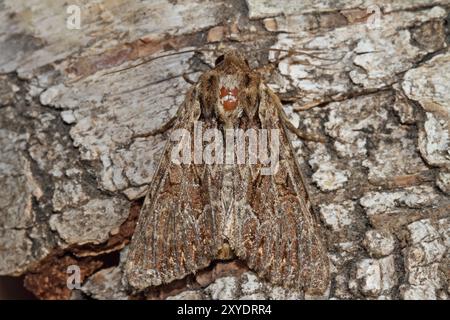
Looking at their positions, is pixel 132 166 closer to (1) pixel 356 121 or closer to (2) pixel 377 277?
(1) pixel 356 121

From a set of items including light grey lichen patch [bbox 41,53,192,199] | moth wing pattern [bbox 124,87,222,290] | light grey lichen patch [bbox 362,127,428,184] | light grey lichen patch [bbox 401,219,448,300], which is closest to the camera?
light grey lichen patch [bbox 401,219,448,300]

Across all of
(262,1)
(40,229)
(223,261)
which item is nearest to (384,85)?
(262,1)

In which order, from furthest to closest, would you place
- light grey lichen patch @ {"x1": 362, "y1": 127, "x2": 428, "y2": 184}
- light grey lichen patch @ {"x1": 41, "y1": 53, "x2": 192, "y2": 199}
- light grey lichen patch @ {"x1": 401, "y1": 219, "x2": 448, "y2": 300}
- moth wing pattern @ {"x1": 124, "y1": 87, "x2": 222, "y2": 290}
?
light grey lichen patch @ {"x1": 41, "y1": 53, "x2": 192, "y2": 199}, moth wing pattern @ {"x1": 124, "y1": 87, "x2": 222, "y2": 290}, light grey lichen patch @ {"x1": 362, "y1": 127, "x2": 428, "y2": 184}, light grey lichen patch @ {"x1": 401, "y1": 219, "x2": 448, "y2": 300}

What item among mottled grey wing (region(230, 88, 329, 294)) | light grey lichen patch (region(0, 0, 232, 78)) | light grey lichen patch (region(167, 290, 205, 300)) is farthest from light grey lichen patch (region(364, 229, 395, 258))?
light grey lichen patch (region(0, 0, 232, 78))

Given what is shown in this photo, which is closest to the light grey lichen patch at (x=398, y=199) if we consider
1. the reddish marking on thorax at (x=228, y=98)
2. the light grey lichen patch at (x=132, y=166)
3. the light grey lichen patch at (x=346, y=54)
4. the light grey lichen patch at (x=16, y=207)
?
the light grey lichen patch at (x=346, y=54)

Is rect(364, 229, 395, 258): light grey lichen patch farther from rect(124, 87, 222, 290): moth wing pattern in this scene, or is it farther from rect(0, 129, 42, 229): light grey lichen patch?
rect(0, 129, 42, 229): light grey lichen patch

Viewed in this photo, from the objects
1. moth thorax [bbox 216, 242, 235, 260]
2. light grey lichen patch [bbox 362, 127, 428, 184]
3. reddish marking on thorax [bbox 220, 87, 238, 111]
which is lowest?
moth thorax [bbox 216, 242, 235, 260]

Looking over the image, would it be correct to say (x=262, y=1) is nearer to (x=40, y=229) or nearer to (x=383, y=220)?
(x=383, y=220)
